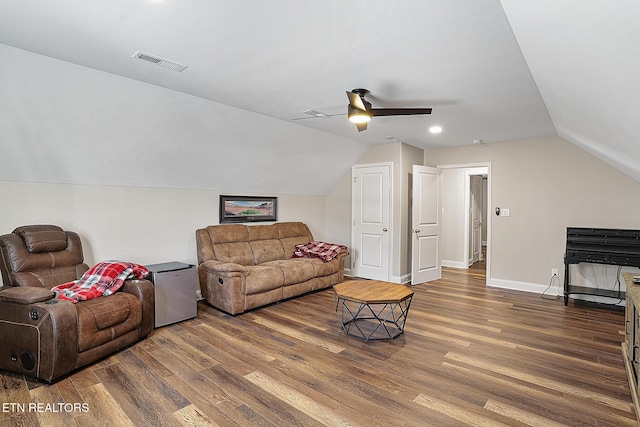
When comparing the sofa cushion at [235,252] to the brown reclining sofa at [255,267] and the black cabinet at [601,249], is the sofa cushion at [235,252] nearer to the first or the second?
the brown reclining sofa at [255,267]

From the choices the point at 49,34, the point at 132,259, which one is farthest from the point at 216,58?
the point at 132,259

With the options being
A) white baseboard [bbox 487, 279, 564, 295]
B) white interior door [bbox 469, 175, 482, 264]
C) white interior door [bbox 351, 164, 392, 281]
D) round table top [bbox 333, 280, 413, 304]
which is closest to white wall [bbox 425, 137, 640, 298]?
white baseboard [bbox 487, 279, 564, 295]

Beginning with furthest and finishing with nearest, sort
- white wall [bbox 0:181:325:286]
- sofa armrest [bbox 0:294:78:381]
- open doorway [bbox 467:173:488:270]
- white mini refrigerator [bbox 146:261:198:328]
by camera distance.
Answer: open doorway [bbox 467:173:488:270], white mini refrigerator [bbox 146:261:198:328], white wall [bbox 0:181:325:286], sofa armrest [bbox 0:294:78:381]

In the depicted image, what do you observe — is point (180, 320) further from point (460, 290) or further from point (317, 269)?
point (460, 290)

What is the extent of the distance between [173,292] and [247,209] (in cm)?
200

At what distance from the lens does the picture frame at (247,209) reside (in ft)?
17.1

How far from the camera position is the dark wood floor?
220 cm

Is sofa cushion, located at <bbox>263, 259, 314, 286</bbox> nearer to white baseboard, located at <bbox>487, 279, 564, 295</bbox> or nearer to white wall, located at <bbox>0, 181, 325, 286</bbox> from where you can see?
white wall, located at <bbox>0, 181, 325, 286</bbox>

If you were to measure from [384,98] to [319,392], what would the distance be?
2.77 metres

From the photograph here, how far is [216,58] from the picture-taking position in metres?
2.67

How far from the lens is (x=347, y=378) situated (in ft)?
8.76

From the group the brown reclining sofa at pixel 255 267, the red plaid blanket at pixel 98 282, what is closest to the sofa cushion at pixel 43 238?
the red plaid blanket at pixel 98 282

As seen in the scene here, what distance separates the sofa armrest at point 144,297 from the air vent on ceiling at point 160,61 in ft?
6.62

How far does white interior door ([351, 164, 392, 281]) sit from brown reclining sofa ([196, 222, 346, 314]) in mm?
677
